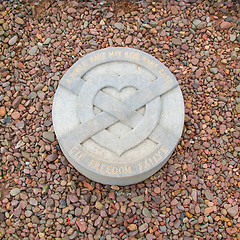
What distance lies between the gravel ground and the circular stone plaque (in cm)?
36

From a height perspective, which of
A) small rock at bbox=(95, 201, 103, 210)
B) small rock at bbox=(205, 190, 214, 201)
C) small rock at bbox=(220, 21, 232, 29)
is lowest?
small rock at bbox=(205, 190, 214, 201)

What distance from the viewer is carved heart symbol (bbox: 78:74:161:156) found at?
3.40 metres

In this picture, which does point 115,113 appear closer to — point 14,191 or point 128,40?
point 128,40

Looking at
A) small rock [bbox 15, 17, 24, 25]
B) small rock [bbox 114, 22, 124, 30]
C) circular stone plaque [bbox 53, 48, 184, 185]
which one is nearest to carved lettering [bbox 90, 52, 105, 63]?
circular stone plaque [bbox 53, 48, 184, 185]

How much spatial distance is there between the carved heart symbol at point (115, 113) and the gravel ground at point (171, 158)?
582mm

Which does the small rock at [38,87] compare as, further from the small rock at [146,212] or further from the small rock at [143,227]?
the small rock at [143,227]

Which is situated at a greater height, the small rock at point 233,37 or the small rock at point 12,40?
the small rock at point 12,40

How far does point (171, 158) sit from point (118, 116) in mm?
869

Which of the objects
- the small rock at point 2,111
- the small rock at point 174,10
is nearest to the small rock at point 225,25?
the small rock at point 174,10

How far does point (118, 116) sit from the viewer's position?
3.47m

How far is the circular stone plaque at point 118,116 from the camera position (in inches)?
132

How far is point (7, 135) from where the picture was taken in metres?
3.87

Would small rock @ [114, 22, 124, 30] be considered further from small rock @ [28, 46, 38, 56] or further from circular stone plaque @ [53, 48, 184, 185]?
small rock @ [28, 46, 38, 56]

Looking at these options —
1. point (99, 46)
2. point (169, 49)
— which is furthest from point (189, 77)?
point (99, 46)
